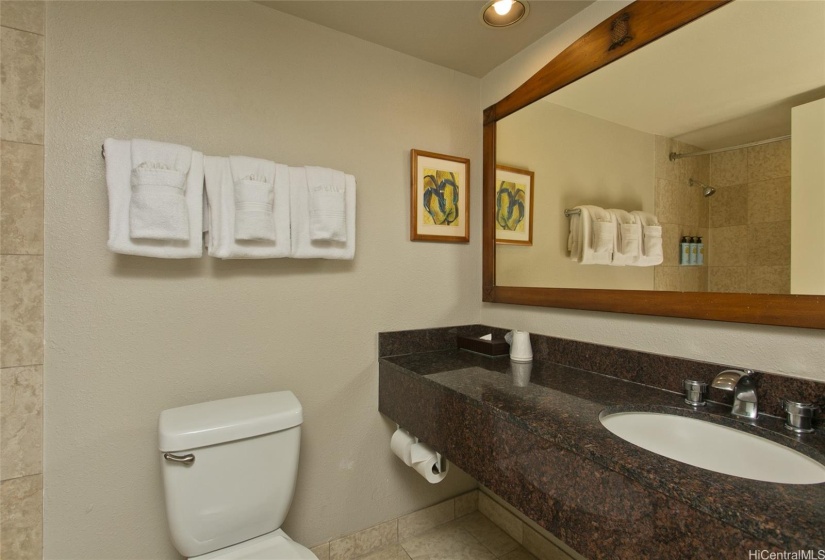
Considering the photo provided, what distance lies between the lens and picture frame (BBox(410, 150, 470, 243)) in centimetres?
178

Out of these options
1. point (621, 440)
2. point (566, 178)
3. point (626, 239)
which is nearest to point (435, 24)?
point (566, 178)

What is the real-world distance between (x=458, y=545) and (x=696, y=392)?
1.27m

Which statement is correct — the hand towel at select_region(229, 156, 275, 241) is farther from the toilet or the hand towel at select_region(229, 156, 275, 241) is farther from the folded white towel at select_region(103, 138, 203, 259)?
the toilet

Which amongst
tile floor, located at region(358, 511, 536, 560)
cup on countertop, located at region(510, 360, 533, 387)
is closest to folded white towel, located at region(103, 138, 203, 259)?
cup on countertop, located at region(510, 360, 533, 387)

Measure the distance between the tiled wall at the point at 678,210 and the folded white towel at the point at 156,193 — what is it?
5.15 ft

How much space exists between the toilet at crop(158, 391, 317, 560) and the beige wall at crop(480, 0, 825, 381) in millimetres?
1090

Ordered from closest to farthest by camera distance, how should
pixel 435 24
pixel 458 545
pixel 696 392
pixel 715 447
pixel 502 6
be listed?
pixel 715 447
pixel 696 392
pixel 502 6
pixel 435 24
pixel 458 545

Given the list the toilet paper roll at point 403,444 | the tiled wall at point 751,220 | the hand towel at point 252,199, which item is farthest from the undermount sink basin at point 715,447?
the hand towel at point 252,199

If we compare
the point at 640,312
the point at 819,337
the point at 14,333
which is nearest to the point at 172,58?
the point at 14,333

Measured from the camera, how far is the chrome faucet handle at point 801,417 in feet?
2.99

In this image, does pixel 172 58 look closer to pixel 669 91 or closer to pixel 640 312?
pixel 669 91

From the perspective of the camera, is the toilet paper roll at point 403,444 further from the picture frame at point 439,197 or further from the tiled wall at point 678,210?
the tiled wall at point 678,210

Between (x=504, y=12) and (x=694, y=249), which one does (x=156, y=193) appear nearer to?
(x=504, y=12)

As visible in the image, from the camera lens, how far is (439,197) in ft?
6.06
